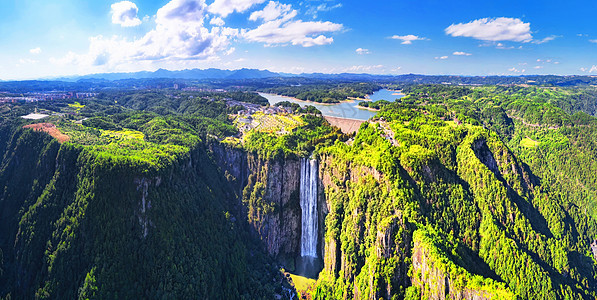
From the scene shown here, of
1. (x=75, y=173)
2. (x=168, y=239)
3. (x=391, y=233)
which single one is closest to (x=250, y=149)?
(x=168, y=239)

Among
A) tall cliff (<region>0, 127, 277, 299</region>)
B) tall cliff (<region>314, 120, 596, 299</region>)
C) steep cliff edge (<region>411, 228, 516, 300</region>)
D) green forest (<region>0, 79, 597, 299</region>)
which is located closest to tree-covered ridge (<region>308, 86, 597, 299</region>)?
tall cliff (<region>314, 120, 596, 299</region>)

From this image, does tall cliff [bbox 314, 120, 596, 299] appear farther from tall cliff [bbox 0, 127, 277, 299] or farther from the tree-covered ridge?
tall cliff [bbox 0, 127, 277, 299]

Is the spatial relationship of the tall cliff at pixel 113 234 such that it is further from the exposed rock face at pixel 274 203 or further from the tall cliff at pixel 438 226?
the tall cliff at pixel 438 226

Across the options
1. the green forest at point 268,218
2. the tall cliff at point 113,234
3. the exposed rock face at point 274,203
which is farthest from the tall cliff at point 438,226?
the tall cliff at point 113,234

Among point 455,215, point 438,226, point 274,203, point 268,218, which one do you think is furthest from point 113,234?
point 455,215

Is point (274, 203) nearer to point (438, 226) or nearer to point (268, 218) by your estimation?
point (268, 218)
